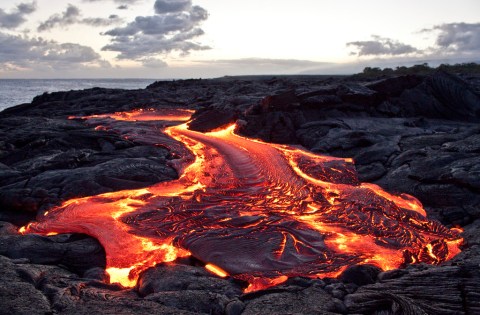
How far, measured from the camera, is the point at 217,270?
880 cm

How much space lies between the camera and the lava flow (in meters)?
9.21

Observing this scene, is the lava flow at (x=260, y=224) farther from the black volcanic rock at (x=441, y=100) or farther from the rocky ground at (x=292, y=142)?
the black volcanic rock at (x=441, y=100)

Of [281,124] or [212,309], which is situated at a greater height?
[281,124]

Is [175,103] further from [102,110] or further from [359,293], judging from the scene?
[359,293]

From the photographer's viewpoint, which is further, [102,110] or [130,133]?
[102,110]

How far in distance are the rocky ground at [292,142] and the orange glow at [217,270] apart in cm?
27

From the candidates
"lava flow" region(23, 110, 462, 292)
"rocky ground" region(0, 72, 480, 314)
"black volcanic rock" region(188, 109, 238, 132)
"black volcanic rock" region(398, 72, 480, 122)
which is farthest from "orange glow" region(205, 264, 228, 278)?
"black volcanic rock" region(398, 72, 480, 122)

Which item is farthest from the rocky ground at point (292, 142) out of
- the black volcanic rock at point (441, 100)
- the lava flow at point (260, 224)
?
the lava flow at point (260, 224)

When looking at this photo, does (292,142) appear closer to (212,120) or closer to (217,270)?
(212,120)

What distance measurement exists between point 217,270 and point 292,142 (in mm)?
13933

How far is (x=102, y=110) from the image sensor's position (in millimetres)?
35250

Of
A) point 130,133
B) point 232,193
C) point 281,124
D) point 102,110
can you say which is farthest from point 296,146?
point 102,110

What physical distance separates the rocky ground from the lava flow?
59 cm

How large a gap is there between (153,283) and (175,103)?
109 feet
